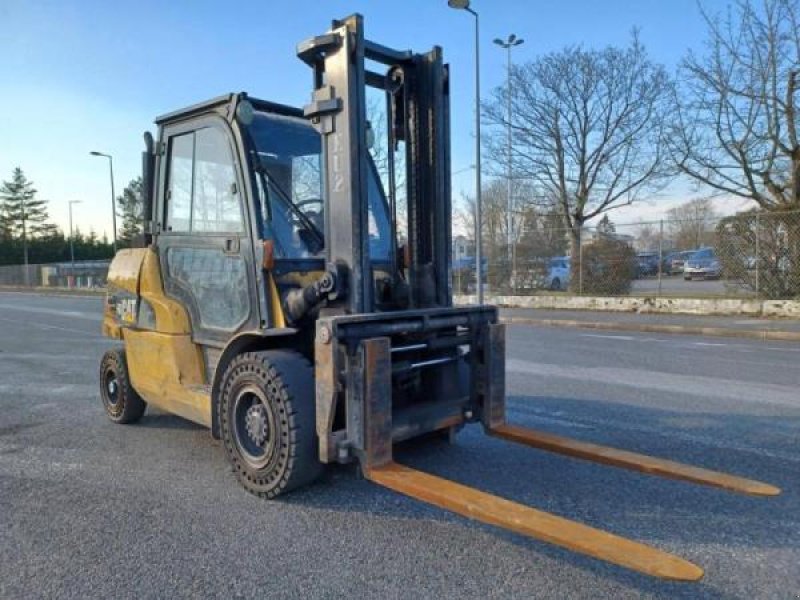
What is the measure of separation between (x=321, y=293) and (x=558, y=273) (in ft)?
61.6

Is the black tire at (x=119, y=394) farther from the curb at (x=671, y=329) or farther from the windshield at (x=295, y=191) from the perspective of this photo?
the curb at (x=671, y=329)

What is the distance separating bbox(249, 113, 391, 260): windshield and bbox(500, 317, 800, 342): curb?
11254 millimetres

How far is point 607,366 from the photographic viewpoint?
9383mm

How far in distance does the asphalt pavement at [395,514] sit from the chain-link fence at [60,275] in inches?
1617

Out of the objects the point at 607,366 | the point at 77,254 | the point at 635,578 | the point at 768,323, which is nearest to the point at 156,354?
the point at 635,578

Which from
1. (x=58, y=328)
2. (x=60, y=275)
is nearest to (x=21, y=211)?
(x=60, y=275)

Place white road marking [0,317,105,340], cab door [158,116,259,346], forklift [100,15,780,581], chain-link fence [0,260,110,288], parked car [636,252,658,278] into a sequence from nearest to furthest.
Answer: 1. forklift [100,15,780,581]
2. cab door [158,116,259,346]
3. white road marking [0,317,105,340]
4. parked car [636,252,658,278]
5. chain-link fence [0,260,110,288]

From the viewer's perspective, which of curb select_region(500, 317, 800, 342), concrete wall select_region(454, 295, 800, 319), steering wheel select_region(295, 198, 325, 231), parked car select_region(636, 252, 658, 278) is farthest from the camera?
parked car select_region(636, 252, 658, 278)

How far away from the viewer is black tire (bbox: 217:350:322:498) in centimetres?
393

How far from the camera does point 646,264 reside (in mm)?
19109

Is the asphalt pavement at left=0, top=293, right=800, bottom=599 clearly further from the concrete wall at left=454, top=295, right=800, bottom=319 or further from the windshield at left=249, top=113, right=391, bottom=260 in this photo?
the concrete wall at left=454, top=295, right=800, bottom=319

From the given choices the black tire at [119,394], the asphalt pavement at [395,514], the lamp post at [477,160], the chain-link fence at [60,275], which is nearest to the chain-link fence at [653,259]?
the lamp post at [477,160]

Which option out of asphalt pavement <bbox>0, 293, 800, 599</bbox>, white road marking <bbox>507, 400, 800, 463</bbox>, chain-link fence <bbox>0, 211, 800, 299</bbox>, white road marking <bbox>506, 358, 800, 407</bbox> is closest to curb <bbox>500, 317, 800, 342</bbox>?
chain-link fence <bbox>0, 211, 800, 299</bbox>

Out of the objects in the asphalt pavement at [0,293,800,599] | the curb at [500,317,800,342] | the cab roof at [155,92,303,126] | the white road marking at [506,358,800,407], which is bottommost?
the asphalt pavement at [0,293,800,599]
